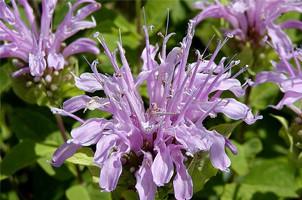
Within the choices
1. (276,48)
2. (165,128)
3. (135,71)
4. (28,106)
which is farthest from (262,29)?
(28,106)

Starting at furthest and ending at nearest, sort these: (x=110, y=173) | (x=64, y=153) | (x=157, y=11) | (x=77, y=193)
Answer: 1. (x=157, y=11)
2. (x=77, y=193)
3. (x=64, y=153)
4. (x=110, y=173)

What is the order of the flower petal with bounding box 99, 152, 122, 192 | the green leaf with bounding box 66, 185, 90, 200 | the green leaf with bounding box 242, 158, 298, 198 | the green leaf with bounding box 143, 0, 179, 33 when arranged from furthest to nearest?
the green leaf with bounding box 143, 0, 179, 33, the green leaf with bounding box 242, 158, 298, 198, the green leaf with bounding box 66, 185, 90, 200, the flower petal with bounding box 99, 152, 122, 192

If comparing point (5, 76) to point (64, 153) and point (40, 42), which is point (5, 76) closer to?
point (40, 42)

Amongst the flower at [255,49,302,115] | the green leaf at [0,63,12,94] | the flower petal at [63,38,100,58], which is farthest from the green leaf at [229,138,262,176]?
the green leaf at [0,63,12,94]

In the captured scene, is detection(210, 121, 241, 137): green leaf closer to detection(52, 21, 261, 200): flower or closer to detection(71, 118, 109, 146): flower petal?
detection(52, 21, 261, 200): flower

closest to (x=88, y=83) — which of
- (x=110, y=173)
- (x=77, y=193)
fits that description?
(x=110, y=173)

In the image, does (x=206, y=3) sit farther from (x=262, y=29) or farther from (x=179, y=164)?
(x=179, y=164)
